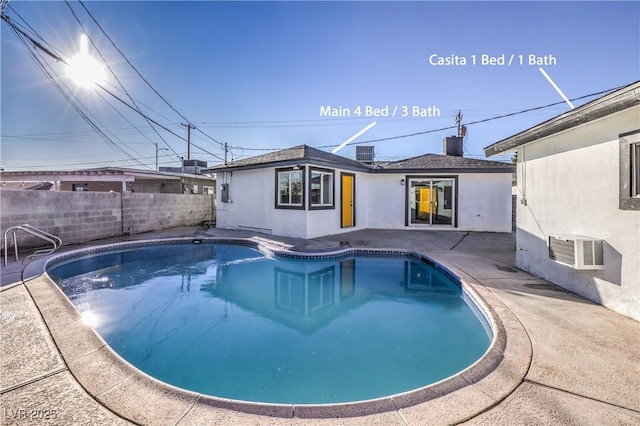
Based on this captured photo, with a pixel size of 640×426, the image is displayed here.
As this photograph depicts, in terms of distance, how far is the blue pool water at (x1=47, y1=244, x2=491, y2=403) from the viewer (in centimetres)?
296

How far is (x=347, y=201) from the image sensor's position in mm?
10984

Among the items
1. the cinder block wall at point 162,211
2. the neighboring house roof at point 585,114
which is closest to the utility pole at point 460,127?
the neighboring house roof at point 585,114

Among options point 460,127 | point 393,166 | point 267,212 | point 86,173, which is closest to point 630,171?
point 393,166

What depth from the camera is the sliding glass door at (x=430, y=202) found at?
38.6 ft

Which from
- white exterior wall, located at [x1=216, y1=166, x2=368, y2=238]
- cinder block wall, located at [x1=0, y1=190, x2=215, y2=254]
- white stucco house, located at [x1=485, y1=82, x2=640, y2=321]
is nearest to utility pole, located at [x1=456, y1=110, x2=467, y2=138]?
Result: white exterior wall, located at [x1=216, y1=166, x2=368, y2=238]

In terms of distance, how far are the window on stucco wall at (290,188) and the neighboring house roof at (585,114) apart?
5.74 m

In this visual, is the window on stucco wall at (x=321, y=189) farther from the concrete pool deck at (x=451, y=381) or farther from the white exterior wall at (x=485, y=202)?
the concrete pool deck at (x=451, y=381)

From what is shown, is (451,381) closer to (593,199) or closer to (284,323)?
(284,323)

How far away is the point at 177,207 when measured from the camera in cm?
1284

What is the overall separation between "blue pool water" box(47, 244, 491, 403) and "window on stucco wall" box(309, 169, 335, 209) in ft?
8.76

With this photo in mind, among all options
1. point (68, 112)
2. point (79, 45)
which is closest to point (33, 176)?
point (68, 112)

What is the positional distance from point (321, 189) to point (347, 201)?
1.56 m

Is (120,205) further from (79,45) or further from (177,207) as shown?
(79,45)

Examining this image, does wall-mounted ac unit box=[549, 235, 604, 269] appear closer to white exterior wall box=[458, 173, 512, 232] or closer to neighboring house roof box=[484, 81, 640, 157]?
neighboring house roof box=[484, 81, 640, 157]
